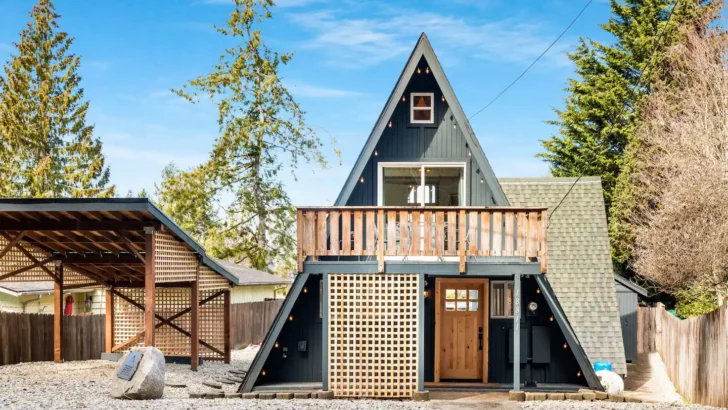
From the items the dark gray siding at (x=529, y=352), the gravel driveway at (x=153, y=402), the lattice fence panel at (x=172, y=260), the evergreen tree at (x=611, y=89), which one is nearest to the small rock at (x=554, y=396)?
the gravel driveway at (x=153, y=402)

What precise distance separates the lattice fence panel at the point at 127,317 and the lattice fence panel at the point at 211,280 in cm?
232

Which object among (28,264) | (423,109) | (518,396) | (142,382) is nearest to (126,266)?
(28,264)

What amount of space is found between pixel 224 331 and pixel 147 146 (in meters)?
36.3

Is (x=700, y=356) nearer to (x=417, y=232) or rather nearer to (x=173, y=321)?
(x=417, y=232)

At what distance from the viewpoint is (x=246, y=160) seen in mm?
32938

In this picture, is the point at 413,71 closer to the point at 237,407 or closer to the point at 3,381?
the point at 237,407

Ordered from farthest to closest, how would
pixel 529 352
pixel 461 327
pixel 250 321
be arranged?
1. pixel 250 321
2. pixel 461 327
3. pixel 529 352

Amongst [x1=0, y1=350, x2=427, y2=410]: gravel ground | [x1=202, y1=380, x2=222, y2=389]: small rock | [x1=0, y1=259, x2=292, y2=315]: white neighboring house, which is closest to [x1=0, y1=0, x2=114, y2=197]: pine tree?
[x1=0, y1=259, x2=292, y2=315]: white neighboring house

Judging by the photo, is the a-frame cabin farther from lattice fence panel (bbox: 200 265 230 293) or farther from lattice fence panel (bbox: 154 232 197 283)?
lattice fence panel (bbox: 200 265 230 293)

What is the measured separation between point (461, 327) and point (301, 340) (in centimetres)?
320

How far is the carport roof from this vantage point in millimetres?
11422

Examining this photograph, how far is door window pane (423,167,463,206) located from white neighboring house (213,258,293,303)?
34.7 feet

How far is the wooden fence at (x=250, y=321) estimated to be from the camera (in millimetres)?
23611

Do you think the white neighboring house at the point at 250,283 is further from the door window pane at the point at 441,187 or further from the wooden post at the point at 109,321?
the door window pane at the point at 441,187
